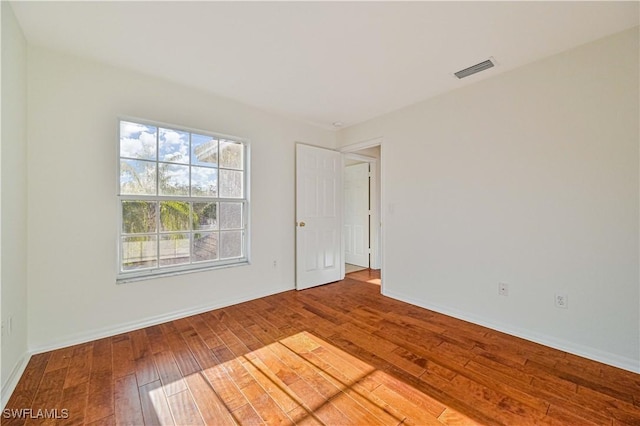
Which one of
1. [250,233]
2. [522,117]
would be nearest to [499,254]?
[522,117]

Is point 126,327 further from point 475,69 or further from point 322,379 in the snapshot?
point 475,69

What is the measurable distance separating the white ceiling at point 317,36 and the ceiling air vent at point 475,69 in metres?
0.07

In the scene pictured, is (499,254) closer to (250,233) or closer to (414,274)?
(414,274)

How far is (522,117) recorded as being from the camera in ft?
7.79

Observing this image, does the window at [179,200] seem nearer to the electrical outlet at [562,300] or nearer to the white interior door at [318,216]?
the white interior door at [318,216]

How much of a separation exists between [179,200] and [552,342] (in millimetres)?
3640

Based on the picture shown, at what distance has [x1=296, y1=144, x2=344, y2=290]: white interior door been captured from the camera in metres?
3.71

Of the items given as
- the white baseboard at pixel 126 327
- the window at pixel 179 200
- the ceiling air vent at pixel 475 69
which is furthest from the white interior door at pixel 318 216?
the ceiling air vent at pixel 475 69

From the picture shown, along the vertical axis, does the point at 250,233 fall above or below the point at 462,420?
above

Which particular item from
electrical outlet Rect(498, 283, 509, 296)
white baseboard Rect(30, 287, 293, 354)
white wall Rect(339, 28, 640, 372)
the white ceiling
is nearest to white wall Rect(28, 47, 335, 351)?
white baseboard Rect(30, 287, 293, 354)

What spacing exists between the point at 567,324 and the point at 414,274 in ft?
4.49

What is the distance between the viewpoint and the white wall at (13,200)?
5.32ft

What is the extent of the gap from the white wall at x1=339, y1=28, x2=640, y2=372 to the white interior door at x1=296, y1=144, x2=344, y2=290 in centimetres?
118

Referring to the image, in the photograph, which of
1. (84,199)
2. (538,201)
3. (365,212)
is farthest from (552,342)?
(84,199)
